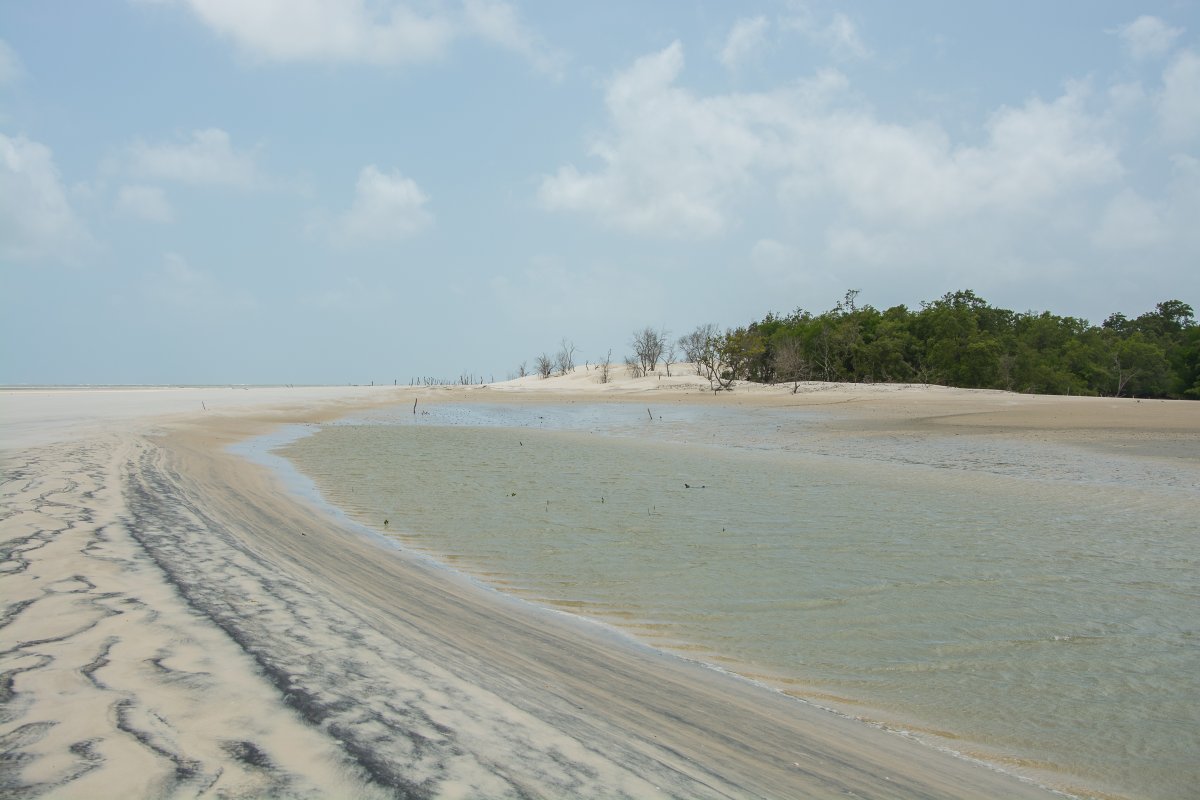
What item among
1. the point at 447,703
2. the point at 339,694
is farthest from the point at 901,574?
the point at 339,694

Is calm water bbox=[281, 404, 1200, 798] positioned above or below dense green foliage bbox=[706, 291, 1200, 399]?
below

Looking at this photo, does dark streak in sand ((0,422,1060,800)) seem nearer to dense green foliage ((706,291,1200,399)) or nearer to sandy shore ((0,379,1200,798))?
sandy shore ((0,379,1200,798))

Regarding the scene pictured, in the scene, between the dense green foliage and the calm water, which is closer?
the calm water

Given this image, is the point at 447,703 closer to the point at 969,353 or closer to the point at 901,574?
the point at 901,574

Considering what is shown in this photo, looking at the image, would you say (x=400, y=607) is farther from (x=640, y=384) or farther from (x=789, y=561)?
(x=640, y=384)

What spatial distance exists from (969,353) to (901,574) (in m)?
49.0

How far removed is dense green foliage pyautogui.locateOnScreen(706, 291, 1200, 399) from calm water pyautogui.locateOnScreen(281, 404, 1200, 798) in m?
37.8

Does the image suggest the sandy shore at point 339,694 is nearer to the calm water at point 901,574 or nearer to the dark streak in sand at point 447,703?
the dark streak in sand at point 447,703

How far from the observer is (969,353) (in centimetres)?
4997

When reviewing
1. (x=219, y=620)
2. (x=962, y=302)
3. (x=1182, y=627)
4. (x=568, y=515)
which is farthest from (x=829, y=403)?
(x=219, y=620)

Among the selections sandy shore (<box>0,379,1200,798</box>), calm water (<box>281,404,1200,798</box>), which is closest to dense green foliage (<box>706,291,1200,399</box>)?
calm water (<box>281,404,1200,798</box>)

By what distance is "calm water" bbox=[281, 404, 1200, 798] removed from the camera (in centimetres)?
398

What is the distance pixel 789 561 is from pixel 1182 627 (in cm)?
298

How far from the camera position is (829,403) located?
4012cm
